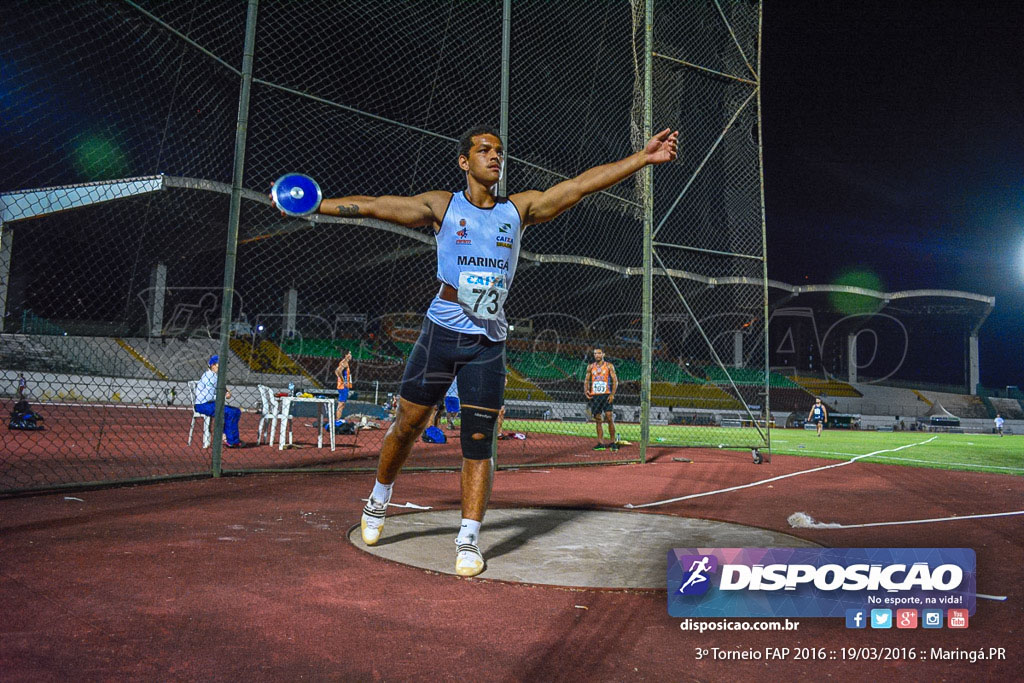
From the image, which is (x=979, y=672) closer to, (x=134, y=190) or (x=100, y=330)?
(x=134, y=190)

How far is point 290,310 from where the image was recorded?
36062 millimetres

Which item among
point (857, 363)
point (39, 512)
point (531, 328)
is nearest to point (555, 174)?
point (39, 512)

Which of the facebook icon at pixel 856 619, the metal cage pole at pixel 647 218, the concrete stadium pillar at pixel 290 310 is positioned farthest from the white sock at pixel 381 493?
the concrete stadium pillar at pixel 290 310

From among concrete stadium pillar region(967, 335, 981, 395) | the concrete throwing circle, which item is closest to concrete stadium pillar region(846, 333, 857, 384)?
concrete stadium pillar region(967, 335, 981, 395)

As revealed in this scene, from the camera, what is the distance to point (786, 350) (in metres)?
50.8

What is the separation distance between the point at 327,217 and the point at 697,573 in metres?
20.6

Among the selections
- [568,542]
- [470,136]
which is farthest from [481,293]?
[568,542]

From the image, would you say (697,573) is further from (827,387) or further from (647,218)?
(827,387)

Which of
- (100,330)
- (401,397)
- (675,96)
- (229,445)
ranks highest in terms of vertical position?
(675,96)

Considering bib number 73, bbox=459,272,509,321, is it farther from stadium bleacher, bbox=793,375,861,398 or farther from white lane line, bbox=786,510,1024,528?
stadium bleacher, bbox=793,375,861,398

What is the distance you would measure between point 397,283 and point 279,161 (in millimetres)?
17168

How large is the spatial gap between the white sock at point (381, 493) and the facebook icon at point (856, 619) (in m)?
2.33

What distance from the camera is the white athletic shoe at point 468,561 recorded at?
3.08m

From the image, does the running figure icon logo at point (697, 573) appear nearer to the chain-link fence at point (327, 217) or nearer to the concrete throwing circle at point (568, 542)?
the concrete throwing circle at point (568, 542)
